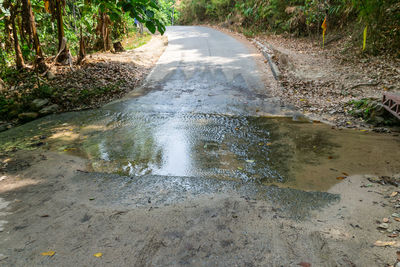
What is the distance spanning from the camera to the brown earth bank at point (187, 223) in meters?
2.47

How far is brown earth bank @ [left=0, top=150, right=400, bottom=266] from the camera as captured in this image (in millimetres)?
2471

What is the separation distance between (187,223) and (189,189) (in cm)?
78

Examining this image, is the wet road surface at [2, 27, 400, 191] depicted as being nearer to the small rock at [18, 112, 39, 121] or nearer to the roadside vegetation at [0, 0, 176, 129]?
the small rock at [18, 112, 39, 121]

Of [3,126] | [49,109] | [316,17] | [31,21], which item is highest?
[316,17]

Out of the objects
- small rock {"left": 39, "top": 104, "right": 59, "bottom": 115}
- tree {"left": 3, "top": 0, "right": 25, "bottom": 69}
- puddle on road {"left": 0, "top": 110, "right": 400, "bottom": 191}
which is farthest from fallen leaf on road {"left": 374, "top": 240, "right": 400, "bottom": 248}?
tree {"left": 3, "top": 0, "right": 25, "bottom": 69}

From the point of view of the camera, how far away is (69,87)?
8289 millimetres

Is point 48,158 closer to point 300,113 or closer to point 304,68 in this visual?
point 300,113

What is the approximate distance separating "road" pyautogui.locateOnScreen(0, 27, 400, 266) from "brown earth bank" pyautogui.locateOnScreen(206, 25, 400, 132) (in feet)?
2.36

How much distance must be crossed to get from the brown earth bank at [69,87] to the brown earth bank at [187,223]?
4.06m

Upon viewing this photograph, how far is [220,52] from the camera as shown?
13.0 m

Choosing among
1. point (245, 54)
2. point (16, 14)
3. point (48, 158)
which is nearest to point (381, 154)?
point (48, 158)

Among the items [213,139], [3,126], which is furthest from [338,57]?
[3,126]

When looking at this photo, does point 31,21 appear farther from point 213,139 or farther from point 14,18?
point 213,139

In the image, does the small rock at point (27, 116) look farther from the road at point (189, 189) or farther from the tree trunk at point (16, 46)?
the tree trunk at point (16, 46)
